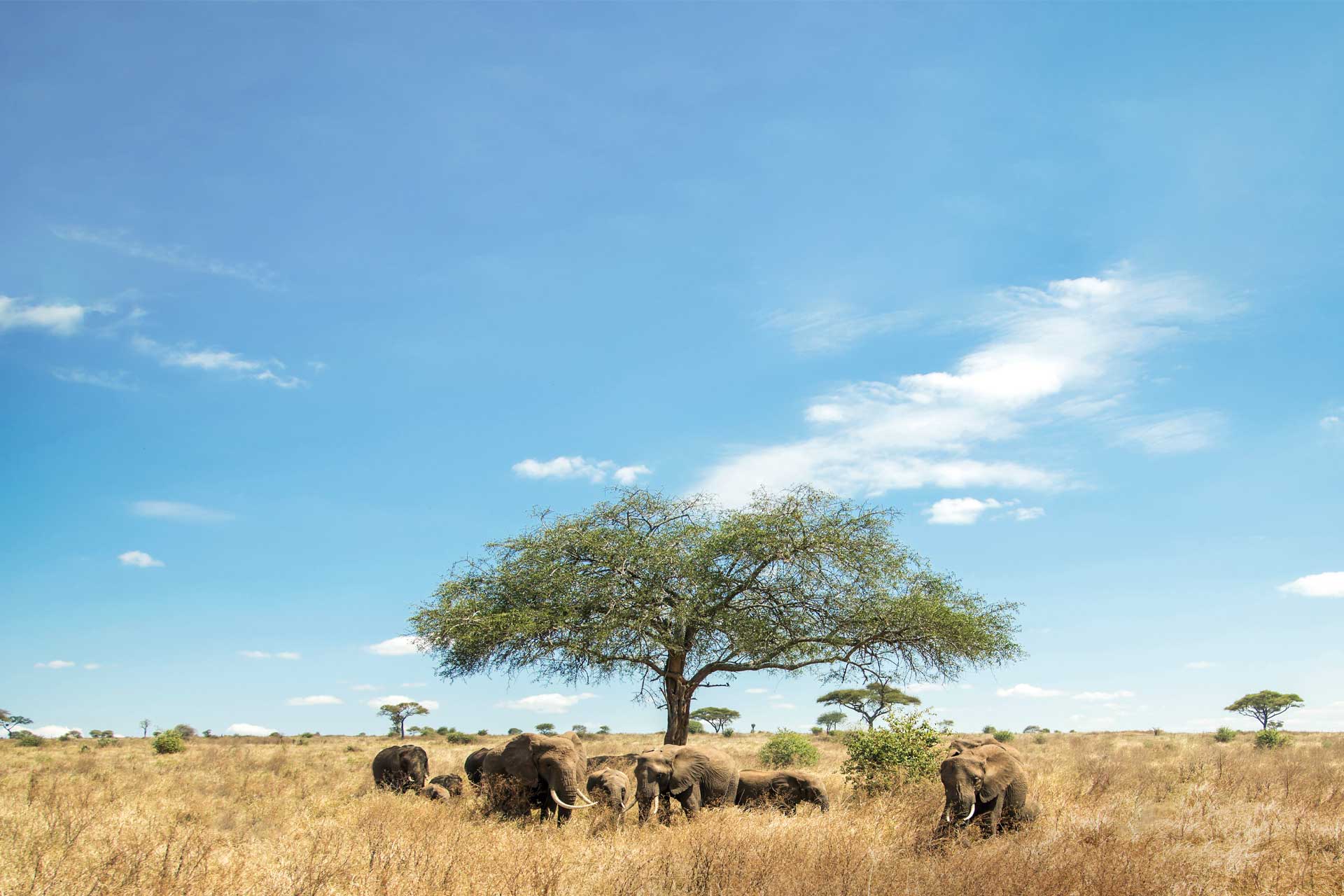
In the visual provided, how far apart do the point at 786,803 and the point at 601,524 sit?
570 inches

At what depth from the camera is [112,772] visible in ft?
84.9

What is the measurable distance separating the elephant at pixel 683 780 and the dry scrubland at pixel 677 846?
2.52 ft

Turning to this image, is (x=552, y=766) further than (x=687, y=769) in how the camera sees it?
Yes

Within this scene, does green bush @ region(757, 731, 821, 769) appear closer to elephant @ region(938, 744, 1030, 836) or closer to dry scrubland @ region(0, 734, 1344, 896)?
dry scrubland @ region(0, 734, 1344, 896)

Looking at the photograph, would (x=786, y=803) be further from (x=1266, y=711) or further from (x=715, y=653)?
(x=1266, y=711)

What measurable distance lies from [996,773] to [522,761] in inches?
342

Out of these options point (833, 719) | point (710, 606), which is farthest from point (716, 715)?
point (710, 606)

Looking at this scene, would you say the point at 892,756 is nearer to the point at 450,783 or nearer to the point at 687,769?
the point at 687,769

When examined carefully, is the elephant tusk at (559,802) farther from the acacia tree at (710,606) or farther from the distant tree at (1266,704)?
the distant tree at (1266,704)

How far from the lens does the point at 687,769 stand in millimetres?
15258

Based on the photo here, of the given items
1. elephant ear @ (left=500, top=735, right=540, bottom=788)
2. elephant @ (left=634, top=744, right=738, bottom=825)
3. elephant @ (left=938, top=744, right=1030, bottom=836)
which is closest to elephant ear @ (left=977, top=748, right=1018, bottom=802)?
elephant @ (left=938, top=744, right=1030, bottom=836)

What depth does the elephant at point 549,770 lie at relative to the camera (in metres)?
15.3

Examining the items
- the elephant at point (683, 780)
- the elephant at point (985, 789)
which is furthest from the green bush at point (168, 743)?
the elephant at point (985, 789)

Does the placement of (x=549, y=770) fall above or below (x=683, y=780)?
above
